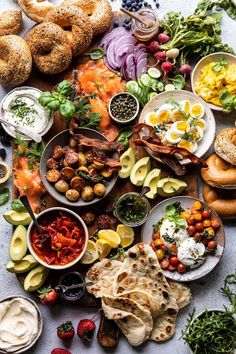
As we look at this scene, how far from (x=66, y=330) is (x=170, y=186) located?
145cm

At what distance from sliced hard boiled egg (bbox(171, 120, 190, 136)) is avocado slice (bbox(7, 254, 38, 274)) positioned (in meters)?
1.57

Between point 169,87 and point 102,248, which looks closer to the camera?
point 102,248

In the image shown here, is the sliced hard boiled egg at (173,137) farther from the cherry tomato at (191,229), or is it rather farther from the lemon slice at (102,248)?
the lemon slice at (102,248)

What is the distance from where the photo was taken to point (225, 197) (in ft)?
20.6

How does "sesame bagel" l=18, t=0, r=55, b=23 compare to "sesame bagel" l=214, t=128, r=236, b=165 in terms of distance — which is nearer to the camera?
"sesame bagel" l=214, t=128, r=236, b=165

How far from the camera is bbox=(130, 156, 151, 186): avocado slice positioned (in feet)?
20.5

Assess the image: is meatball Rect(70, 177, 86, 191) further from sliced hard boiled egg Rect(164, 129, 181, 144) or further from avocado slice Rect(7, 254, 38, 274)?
sliced hard boiled egg Rect(164, 129, 181, 144)

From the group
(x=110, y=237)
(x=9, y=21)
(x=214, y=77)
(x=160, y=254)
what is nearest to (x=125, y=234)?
(x=110, y=237)

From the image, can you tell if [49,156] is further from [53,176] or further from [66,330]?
[66,330]

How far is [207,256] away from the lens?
618cm

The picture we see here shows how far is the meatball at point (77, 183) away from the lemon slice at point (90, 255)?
462 millimetres

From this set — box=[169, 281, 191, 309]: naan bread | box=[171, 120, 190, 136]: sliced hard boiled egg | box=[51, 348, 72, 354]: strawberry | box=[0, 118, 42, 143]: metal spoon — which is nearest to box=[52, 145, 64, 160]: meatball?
box=[0, 118, 42, 143]: metal spoon

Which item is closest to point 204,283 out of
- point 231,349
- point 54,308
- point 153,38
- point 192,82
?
point 231,349

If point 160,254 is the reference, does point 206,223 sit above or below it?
above
